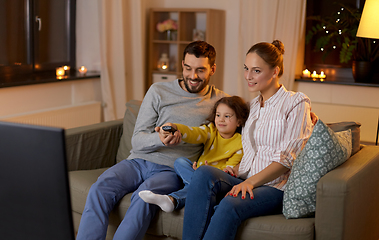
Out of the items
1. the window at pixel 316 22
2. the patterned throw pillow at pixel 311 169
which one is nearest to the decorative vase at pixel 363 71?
the window at pixel 316 22

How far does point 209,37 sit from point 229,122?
2224mm

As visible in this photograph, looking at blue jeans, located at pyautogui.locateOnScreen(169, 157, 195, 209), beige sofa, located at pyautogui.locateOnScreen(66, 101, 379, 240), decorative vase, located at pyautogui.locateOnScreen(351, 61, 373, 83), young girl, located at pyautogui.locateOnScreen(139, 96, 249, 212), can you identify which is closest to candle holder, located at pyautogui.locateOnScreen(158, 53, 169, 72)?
decorative vase, located at pyautogui.locateOnScreen(351, 61, 373, 83)

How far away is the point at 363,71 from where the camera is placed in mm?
3514

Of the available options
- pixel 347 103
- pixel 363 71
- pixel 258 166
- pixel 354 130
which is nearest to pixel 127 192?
pixel 258 166

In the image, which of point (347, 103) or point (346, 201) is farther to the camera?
point (347, 103)

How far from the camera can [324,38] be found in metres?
3.72

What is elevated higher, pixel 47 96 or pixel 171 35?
pixel 171 35

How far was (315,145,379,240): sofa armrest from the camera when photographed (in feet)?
4.84

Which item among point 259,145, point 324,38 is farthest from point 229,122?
point 324,38

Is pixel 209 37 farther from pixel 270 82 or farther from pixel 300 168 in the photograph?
pixel 300 168

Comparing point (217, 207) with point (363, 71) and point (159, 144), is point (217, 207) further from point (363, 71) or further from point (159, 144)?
point (363, 71)

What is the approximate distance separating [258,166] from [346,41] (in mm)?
2282

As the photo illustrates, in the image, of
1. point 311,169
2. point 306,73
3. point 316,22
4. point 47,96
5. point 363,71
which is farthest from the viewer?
point 316,22

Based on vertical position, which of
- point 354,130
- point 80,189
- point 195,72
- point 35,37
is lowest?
point 80,189
